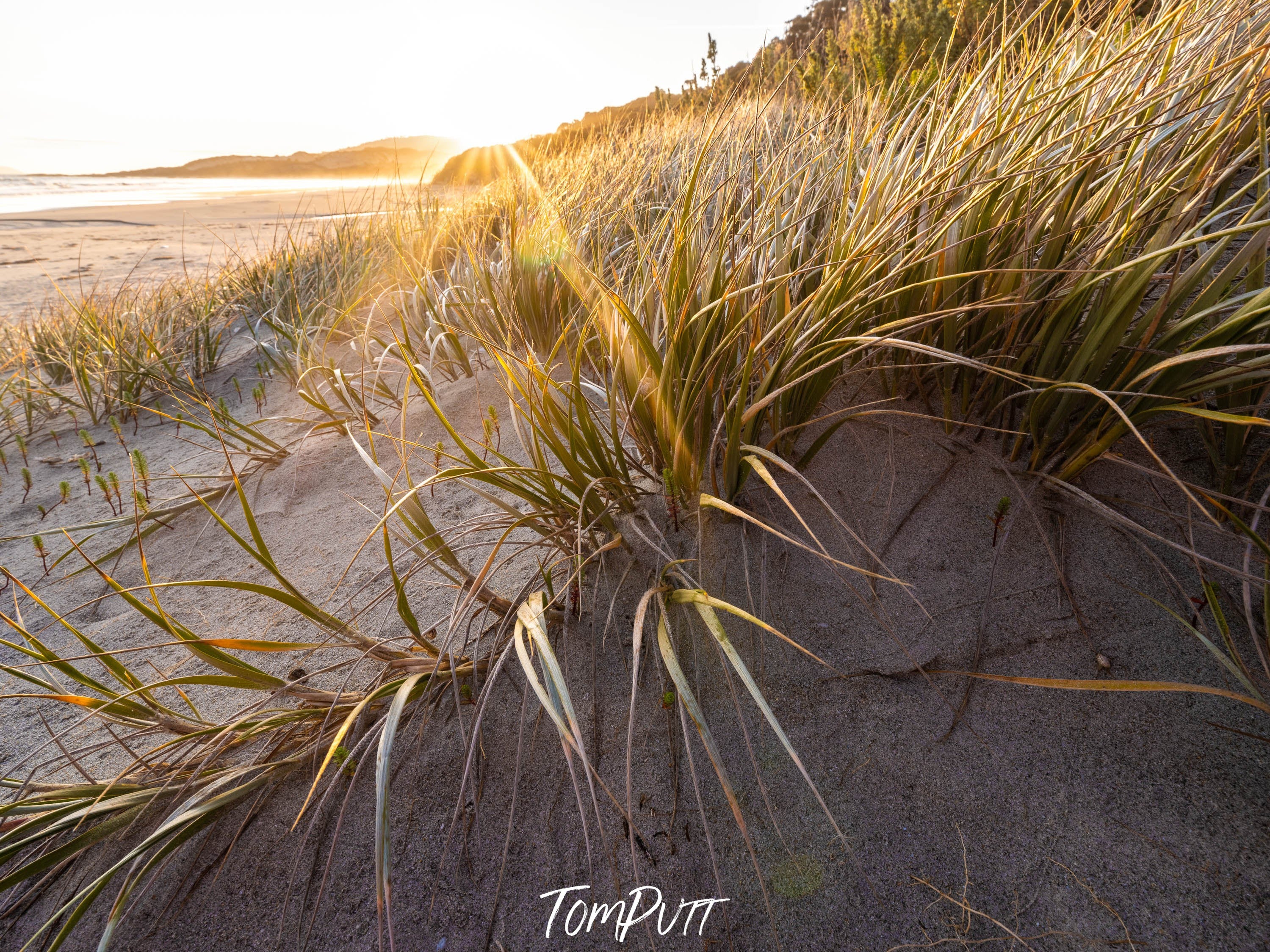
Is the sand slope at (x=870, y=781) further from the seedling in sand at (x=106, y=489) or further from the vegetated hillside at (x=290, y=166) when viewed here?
the vegetated hillside at (x=290, y=166)

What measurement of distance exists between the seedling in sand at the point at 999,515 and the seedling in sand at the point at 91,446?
2706 mm

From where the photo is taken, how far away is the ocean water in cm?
1588

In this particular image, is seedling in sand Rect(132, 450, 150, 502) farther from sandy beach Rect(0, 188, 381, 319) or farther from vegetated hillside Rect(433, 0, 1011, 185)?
vegetated hillside Rect(433, 0, 1011, 185)

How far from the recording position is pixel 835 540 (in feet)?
3.66

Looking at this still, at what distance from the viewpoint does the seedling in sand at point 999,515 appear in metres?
1.01

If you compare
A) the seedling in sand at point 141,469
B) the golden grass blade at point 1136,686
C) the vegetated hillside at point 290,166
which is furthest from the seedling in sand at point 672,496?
the vegetated hillside at point 290,166

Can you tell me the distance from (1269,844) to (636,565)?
91 cm

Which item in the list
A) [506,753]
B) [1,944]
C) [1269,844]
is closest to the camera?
[1269,844]

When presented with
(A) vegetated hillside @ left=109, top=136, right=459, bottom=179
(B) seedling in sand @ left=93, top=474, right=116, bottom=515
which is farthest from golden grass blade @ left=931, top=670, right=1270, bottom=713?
(A) vegetated hillside @ left=109, top=136, right=459, bottom=179

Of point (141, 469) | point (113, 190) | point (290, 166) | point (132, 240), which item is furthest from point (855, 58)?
point (290, 166)

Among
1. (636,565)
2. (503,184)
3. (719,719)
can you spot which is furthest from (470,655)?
(503,184)

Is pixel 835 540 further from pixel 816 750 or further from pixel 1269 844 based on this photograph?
pixel 1269 844

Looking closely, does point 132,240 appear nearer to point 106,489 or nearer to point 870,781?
point 106,489

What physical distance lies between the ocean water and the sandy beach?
62.6 inches
